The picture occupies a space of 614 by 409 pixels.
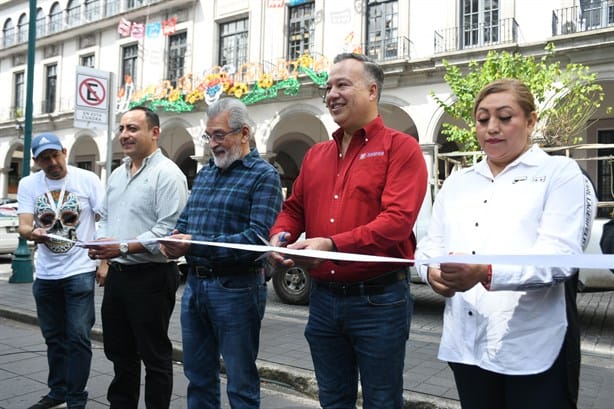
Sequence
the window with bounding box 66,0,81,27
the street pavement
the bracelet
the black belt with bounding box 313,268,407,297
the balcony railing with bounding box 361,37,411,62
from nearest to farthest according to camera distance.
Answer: the bracelet < the black belt with bounding box 313,268,407,297 < the street pavement < the balcony railing with bounding box 361,37,411,62 < the window with bounding box 66,0,81,27

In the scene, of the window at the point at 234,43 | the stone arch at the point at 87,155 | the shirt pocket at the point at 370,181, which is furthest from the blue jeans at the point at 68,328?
the stone arch at the point at 87,155

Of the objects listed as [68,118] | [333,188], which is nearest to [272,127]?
[68,118]

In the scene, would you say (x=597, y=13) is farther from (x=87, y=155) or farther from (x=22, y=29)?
(x=22, y=29)

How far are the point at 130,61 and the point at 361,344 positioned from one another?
2434 cm

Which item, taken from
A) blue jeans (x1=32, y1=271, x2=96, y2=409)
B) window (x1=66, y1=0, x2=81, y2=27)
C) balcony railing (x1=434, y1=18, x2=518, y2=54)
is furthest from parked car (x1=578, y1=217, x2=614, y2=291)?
window (x1=66, y1=0, x2=81, y2=27)

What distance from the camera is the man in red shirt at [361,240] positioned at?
2420 mm

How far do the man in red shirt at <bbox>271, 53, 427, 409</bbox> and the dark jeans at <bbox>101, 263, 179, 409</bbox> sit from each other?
44.7 inches

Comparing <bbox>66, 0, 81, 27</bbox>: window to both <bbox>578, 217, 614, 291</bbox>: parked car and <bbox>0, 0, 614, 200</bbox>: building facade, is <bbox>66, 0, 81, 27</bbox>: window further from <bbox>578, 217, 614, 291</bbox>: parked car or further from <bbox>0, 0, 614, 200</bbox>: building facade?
<bbox>578, 217, 614, 291</bbox>: parked car

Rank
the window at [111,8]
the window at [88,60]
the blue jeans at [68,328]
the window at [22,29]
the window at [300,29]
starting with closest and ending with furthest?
the blue jeans at [68,328] → the window at [300,29] → the window at [111,8] → the window at [88,60] → the window at [22,29]

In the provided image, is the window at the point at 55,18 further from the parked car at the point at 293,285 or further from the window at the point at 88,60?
the parked car at the point at 293,285

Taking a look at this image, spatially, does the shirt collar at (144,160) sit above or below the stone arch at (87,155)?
below

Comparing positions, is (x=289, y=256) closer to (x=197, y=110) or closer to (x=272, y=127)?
(x=272, y=127)

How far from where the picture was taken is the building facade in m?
15.1

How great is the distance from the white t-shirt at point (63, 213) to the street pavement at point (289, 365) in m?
1.09
